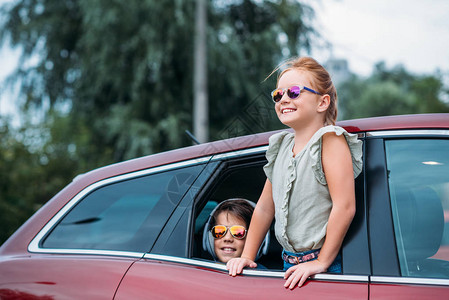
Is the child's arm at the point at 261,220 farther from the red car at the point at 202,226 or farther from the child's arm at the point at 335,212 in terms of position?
the child's arm at the point at 335,212

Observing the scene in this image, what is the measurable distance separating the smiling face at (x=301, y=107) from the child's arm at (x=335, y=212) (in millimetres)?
216

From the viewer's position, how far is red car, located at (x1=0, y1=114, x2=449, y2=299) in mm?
1536

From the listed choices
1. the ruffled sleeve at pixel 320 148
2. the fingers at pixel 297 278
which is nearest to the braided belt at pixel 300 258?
the fingers at pixel 297 278

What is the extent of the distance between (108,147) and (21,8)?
419 centimetres

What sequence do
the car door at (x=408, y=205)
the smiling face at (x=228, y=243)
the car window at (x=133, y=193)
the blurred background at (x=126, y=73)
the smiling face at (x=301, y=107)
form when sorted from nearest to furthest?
the car door at (x=408, y=205) < the smiling face at (x=301, y=107) < the car window at (x=133, y=193) < the smiling face at (x=228, y=243) < the blurred background at (x=126, y=73)

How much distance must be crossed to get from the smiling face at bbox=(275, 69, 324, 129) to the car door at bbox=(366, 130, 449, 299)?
0.23 metres

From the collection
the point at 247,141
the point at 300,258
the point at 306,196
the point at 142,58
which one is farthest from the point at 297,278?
the point at 142,58

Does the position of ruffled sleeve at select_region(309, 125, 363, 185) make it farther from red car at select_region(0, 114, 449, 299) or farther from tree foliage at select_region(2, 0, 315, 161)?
tree foliage at select_region(2, 0, 315, 161)

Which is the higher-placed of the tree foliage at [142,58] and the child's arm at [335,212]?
the tree foliage at [142,58]

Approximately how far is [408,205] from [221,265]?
0.70 meters

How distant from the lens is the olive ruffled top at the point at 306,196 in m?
1.67

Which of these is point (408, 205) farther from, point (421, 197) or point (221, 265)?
point (221, 265)

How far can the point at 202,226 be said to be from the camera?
84.8 inches

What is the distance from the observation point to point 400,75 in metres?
68.6
